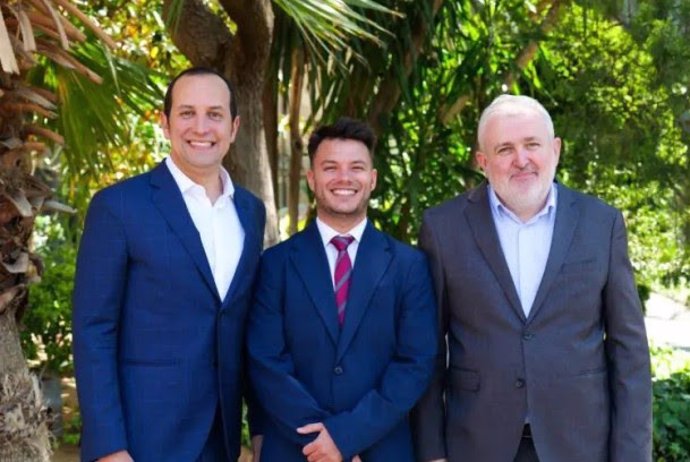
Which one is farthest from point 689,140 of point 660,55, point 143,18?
point 143,18

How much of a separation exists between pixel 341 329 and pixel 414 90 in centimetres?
348

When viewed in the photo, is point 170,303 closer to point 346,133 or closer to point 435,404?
point 346,133

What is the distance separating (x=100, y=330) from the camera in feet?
10.7

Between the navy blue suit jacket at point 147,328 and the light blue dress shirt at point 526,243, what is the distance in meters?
0.82

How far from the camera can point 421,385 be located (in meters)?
3.43

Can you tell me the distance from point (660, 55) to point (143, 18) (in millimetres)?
4019

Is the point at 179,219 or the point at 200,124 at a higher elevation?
the point at 200,124

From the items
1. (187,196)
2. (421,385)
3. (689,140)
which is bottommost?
(421,385)

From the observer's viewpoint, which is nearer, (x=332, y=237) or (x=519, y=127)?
(x=519, y=127)

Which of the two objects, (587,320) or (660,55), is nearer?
(587,320)

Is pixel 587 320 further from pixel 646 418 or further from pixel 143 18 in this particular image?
pixel 143 18

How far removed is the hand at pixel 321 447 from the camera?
3.32 m

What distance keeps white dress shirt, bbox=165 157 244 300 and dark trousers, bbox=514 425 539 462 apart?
1.01 metres

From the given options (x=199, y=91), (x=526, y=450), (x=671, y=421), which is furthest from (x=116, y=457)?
(x=671, y=421)
